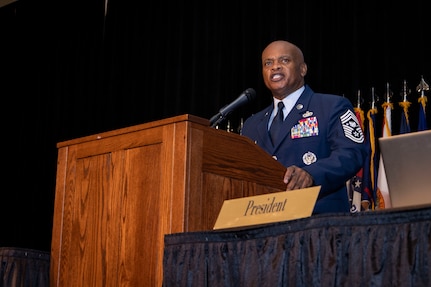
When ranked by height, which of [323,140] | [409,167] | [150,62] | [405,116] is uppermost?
[150,62]

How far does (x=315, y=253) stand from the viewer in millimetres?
1803

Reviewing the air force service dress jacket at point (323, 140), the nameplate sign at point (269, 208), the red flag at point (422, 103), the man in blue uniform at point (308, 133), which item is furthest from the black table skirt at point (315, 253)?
the red flag at point (422, 103)

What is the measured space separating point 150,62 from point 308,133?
3.66 meters

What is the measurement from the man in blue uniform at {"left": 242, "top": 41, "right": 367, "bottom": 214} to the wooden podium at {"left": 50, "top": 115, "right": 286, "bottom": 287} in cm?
21

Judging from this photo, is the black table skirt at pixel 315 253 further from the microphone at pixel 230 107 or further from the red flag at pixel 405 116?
the red flag at pixel 405 116

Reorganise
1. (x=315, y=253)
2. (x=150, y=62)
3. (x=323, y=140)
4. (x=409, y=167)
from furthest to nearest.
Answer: (x=150, y=62), (x=323, y=140), (x=409, y=167), (x=315, y=253)

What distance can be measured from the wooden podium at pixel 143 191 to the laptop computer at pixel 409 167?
61cm

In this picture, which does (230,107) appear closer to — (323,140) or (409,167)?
(323,140)

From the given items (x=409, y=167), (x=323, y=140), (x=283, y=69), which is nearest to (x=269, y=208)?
(x=409, y=167)

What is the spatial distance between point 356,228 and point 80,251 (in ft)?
3.55

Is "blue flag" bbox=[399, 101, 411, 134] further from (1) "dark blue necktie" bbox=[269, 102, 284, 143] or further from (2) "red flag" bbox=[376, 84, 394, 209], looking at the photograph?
(1) "dark blue necktie" bbox=[269, 102, 284, 143]

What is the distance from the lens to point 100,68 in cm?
691

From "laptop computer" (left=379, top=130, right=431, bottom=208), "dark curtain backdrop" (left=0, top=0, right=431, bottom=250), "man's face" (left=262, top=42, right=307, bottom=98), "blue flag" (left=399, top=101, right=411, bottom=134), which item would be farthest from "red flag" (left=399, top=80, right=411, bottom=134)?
"laptop computer" (left=379, top=130, right=431, bottom=208)

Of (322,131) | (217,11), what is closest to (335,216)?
(322,131)
